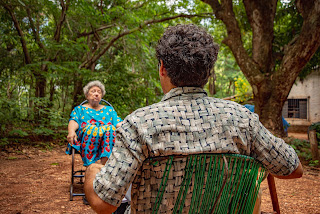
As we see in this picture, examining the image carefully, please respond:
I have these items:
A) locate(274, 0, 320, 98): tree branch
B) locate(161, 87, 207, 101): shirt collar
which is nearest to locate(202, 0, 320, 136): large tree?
locate(274, 0, 320, 98): tree branch

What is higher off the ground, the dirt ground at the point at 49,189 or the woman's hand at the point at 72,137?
the woman's hand at the point at 72,137

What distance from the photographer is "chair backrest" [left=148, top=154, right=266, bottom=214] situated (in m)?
1.01

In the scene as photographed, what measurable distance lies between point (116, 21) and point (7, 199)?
5907mm

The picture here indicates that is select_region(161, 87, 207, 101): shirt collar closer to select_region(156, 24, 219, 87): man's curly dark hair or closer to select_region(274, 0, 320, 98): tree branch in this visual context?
select_region(156, 24, 219, 87): man's curly dark hair

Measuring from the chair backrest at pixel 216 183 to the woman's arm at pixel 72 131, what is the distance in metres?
2.59

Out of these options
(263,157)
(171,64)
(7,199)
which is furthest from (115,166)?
(7,199)

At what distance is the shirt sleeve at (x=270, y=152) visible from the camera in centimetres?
108

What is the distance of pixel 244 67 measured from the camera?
23.5 feet

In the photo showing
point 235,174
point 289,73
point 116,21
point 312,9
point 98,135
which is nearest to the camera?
point 235,174

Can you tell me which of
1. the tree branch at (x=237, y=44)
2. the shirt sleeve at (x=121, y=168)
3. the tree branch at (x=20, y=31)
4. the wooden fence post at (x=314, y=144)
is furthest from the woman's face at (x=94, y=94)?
the tree branch at (x=237, y=44)

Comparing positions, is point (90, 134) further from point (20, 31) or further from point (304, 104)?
point (304, 104)

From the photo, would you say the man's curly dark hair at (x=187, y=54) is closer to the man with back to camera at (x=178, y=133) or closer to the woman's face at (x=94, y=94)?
the man with back to camera at (x=178, y=133)

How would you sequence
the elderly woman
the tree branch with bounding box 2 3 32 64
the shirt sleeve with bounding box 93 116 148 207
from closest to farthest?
the shirt sleeve with bounding box 93 116 148 207 → the elderly woman → the tree branch with bounding box 2 3 32 64

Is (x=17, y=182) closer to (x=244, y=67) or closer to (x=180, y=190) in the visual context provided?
(x=180, y=190)
